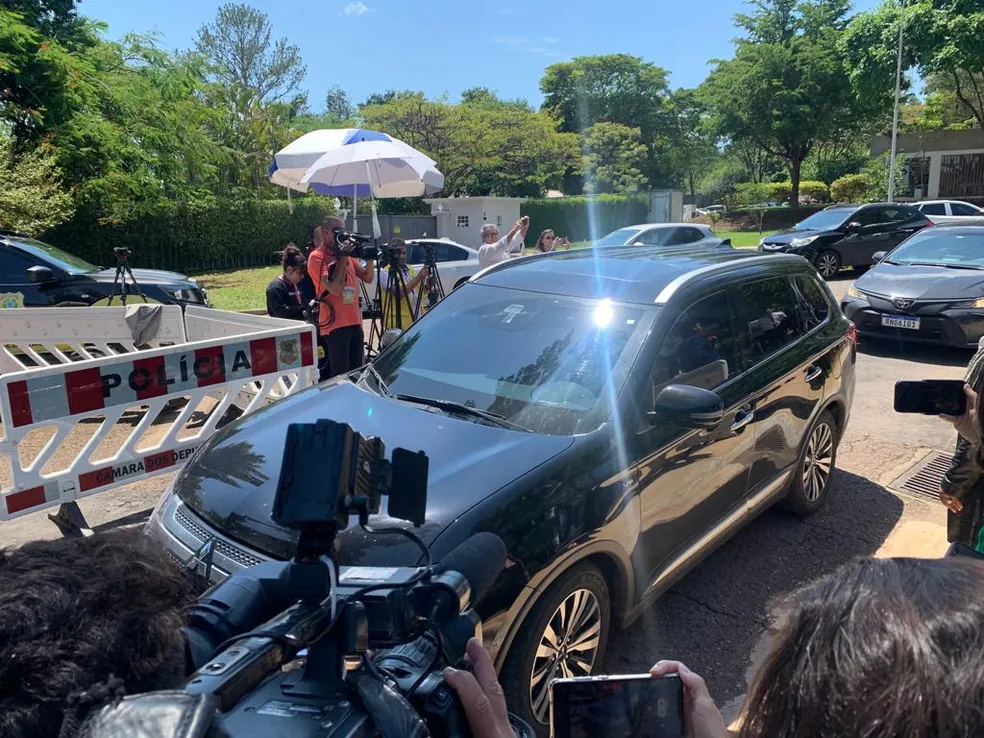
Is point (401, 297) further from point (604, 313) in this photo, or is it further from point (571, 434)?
point (571, 434)

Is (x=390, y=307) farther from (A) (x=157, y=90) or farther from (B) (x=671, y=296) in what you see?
(A) (x=157, y=90)

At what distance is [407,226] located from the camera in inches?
1125

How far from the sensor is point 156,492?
16.9ft

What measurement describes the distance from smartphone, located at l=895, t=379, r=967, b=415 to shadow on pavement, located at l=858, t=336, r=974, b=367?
7230 millimetres

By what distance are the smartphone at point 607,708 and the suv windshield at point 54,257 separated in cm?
1006

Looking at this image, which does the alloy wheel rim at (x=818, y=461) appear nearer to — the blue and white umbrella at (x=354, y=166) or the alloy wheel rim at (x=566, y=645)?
the alloy wheel rim at (x=566, y=645)

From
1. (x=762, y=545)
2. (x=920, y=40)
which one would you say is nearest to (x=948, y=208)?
(x=920, y=40)

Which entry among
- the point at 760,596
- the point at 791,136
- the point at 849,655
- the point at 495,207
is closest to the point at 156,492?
the point at 760,596

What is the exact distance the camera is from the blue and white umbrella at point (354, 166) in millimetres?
9328

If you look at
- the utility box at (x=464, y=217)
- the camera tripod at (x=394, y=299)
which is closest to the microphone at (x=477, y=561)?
the camera tripod at (x=394, y=299)

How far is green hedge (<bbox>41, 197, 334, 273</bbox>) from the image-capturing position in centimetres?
1970

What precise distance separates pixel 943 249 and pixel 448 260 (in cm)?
787

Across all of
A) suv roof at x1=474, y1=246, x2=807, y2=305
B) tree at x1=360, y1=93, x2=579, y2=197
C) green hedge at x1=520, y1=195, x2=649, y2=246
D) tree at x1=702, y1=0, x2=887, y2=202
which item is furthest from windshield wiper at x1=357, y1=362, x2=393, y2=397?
tree at x1=702, y1=0, x2=887, y2=202

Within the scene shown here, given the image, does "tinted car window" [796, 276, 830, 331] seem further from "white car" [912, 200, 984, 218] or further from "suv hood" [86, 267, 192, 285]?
"white car" [912, 200, 984, 218]
